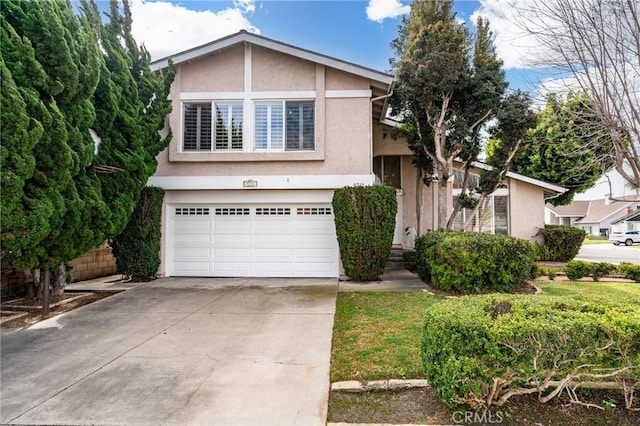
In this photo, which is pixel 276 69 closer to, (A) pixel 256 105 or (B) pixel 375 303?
(A) pixel 256 105

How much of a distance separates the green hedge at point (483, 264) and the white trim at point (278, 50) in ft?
17.7

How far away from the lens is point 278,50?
1089cm

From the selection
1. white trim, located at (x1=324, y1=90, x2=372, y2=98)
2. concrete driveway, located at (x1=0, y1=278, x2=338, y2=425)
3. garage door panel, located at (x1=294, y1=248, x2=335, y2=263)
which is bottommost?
concrete driveway, located at (x1=0, y1=278, x2=338, y2=425)

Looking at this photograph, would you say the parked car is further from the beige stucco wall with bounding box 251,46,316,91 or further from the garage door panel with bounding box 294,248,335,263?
the beige stucco wall with bounding box 251,46,316,91

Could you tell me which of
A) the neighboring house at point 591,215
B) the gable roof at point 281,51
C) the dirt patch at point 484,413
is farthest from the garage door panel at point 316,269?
the neighboring house at point 591,215

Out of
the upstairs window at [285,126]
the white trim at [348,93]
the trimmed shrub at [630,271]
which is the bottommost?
the trimmed shrub at [630,271]

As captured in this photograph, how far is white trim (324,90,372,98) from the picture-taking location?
11039 millimetres

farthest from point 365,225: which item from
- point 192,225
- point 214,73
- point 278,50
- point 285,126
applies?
point 214,73

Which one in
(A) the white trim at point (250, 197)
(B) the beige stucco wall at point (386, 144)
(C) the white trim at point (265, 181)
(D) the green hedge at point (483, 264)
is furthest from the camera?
(B) the beige stucco wall at point (386, 144)

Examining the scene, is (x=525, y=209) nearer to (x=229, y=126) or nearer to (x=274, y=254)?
(x=274, y=254)

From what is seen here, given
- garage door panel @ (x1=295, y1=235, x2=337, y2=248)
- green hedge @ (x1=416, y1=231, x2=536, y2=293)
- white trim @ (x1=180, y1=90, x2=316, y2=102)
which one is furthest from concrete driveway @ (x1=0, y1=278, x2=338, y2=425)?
white trim @ (x1=180, y1=90, x2=316, y2=102)

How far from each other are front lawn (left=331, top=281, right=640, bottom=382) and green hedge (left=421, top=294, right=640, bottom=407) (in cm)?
94

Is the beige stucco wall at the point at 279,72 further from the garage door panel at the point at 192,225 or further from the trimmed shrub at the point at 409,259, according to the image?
the trimmed shrub at the point at 409,259

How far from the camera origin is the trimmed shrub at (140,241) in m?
10.6
